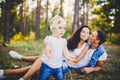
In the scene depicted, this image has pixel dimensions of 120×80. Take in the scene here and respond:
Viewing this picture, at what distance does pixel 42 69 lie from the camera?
10.4ft

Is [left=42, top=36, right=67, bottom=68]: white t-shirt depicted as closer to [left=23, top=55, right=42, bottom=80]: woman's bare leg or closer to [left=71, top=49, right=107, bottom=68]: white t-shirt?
[left=23, top=55, right=42, bottom=80]: woman's bare leg

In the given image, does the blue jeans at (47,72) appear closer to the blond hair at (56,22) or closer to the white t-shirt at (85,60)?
the blond hair at (56,22)

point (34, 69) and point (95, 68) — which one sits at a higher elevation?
point (34, 69)

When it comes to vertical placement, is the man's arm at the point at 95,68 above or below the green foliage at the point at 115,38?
above

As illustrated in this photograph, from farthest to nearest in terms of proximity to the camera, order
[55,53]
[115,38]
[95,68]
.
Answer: [115,38], [95,68], [55,53]

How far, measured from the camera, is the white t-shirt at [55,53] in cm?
315

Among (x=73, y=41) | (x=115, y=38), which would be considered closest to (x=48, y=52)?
(x=73, y=41)

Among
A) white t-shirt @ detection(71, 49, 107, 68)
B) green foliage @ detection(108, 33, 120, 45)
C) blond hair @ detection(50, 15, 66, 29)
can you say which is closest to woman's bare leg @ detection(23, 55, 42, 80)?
blond hair @ detection(50, 15, 66, 29)

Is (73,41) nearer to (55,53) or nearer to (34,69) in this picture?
(55,53)

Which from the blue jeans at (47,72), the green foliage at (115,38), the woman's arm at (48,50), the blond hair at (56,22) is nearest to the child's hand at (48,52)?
the woman's arm at (48,50)

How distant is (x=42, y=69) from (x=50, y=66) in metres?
0.11

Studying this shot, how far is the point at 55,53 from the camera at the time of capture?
322 centimetres

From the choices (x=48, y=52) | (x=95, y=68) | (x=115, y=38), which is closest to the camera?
(x=48, y=52)

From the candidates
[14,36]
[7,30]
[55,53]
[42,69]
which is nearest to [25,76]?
[42,69]
